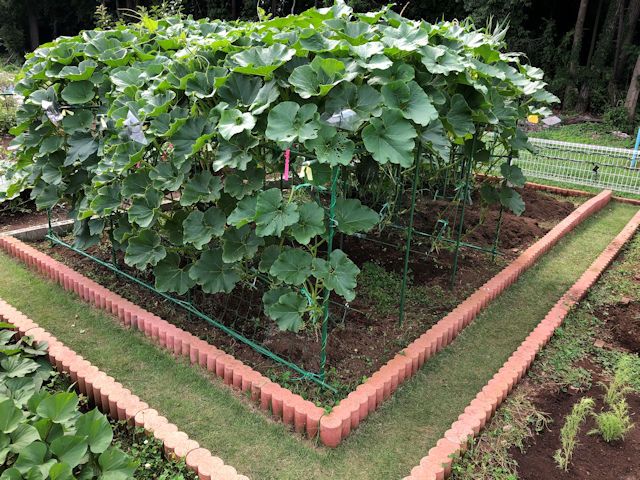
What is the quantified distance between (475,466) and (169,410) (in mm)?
1563

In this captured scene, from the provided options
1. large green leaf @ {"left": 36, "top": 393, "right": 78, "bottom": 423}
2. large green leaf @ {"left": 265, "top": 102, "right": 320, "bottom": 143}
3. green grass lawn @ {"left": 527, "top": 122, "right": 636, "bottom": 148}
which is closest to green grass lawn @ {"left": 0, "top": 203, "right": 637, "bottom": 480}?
large green leaf @ {"left": 36, "top": 393, "right": 78, "bottom": 423}

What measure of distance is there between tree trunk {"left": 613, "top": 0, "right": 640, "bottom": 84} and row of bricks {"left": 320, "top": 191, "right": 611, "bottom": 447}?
11089 millimetres

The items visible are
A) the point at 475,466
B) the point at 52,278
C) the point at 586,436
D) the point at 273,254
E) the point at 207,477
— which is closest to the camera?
the point at 207,477

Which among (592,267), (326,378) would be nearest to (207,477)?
(326,378)

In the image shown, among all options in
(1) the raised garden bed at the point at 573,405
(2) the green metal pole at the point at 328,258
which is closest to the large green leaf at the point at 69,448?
(2) the green metal pole at the point at 328,258

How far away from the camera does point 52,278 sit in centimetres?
399

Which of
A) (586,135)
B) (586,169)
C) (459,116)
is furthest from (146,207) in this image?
(586,135)

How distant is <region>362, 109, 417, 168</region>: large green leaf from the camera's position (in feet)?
7.96

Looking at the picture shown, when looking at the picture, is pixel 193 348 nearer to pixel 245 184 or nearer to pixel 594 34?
pixel 245 184

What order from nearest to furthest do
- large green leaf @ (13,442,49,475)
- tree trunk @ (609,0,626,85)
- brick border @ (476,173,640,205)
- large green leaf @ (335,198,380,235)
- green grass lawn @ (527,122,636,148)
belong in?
large green leaf @ (13,442,49,475) → large green leaf @ (335,198,380,235) → brick border @ (476,173,640,205) → green grass lawn @ (527,122,636,148) → tree trunk @ (609,0,626,85)

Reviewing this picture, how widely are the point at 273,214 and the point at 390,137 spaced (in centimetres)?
71

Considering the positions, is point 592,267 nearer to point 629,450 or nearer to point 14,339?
point 629,450

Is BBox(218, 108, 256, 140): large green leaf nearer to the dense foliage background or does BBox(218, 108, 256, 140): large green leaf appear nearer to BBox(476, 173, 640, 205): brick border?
BBox(476, 173, 640, 205): brick border

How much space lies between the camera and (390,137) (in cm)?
248
